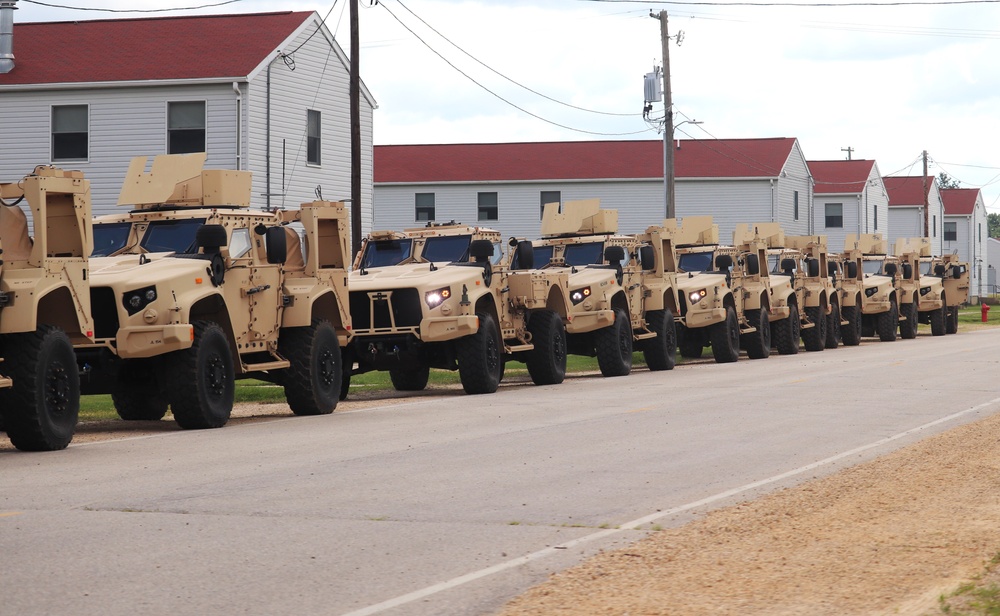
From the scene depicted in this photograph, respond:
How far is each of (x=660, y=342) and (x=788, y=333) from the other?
7368 millimetres

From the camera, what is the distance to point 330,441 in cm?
1391

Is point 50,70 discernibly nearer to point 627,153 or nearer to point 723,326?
point 723,326

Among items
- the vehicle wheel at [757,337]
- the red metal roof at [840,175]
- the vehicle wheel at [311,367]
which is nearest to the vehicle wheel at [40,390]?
the vehicle wheel at [311,367]

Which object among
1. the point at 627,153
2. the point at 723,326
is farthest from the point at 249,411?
the point at 627,153

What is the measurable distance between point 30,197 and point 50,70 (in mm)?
22583

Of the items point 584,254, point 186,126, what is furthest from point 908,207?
point 584,254

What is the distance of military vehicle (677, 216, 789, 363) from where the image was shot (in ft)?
96.6

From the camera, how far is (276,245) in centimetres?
1622

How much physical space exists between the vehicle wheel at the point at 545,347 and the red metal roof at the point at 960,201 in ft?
242

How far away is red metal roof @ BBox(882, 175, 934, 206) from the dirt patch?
246ft

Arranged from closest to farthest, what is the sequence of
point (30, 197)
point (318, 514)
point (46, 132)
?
1. point (318, 514)
2. point (30, 197)
3. point (46, 132)

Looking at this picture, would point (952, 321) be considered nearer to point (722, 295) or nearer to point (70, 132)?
point (722, 295)

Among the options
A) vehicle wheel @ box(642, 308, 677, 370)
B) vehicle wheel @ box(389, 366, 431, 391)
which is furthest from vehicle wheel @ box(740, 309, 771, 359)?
vehicle wheel @ box(389, 366, 431, 391)

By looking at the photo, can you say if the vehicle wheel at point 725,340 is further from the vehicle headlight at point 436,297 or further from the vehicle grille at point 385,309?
the vehicle grille at point 385,309
